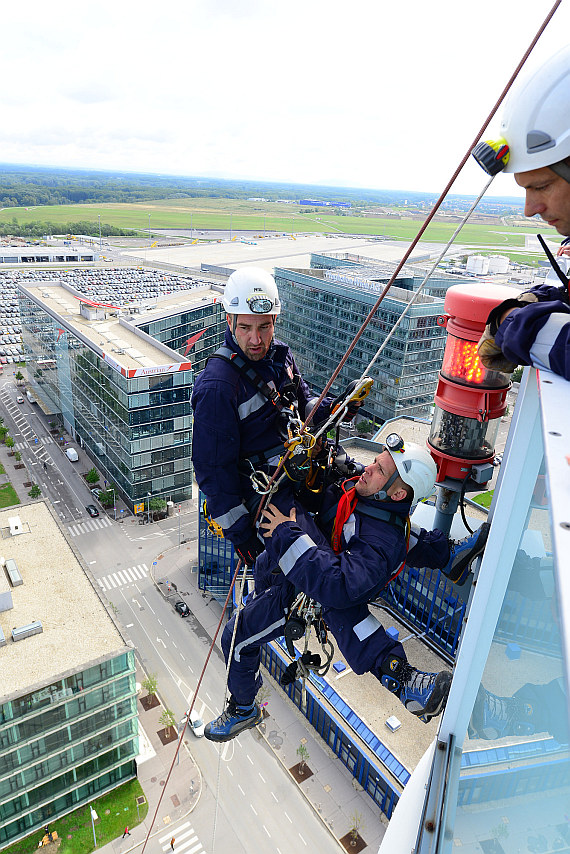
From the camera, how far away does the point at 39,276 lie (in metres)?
86.3

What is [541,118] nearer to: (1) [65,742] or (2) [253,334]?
(2) [253,334]

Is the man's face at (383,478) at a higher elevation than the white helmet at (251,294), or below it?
below

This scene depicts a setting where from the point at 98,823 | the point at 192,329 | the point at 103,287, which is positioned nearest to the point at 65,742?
the point at 98,823

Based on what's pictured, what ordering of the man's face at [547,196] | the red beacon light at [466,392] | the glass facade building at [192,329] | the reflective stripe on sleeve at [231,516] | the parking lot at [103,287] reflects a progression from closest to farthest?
the man's face at [547,196], the reflective stripe on sleeve at [231,516], the red beacon light at [466,392], the glass facade building at [192,329], the parking lot at [103,287]

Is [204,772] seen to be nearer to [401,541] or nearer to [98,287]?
[401,541]

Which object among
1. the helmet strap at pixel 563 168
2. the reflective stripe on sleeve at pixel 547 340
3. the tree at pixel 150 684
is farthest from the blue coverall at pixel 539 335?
the tree at pixel 150 684

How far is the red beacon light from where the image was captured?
7949 mm

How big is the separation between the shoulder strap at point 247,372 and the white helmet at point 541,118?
3.69 metres

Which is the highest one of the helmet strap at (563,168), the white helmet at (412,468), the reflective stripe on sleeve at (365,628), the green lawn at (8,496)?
the helmet strap at (563,168)

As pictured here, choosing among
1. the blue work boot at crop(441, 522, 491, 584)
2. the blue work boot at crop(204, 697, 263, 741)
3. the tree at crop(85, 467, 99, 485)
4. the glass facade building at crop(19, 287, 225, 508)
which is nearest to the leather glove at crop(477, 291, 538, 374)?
the blue work boot at crop(441, 522, 491, 584)

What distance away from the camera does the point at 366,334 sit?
54188 mm

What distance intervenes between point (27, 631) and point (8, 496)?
27.1 metres

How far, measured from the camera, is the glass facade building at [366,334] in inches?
1961

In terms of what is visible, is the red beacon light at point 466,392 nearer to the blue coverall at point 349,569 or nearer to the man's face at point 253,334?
the blue coverall at point 349,569
